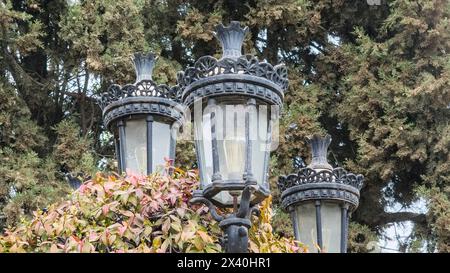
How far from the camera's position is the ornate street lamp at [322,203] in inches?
203

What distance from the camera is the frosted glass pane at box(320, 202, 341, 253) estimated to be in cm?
513

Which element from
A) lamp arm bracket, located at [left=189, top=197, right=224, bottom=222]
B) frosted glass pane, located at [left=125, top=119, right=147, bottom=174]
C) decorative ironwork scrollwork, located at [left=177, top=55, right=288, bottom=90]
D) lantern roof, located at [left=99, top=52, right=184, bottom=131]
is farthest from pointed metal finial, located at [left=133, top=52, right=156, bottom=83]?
lamp arm bracket, located at [left=189, top=197, right=224, bottom=222]

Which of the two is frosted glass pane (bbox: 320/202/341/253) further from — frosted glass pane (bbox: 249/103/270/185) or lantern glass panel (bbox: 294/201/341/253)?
frosted glass pane (bbox: 249/103/270/185)

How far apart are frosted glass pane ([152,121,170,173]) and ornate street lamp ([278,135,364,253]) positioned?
0.76 meters

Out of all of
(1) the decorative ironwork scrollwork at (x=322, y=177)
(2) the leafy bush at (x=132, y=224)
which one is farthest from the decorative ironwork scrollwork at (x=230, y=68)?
(1) the decorative ironwork scrollwork at (x=322, y=177)

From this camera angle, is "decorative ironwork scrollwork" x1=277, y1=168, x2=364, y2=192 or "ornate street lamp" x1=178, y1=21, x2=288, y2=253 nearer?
"ornate street lamp" x1=178, y1=21, x2=288, y2=253

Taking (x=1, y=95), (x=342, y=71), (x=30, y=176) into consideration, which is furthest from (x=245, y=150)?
(x=342, y=71)

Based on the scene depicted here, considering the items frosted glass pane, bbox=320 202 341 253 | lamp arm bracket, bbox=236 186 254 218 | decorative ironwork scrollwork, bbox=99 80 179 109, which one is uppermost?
decorative ironwork scrollwork, bbox=99 80 179 109

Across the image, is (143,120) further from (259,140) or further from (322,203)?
(259,140)

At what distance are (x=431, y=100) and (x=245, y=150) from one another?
7314 mm

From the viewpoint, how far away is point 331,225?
205 inches

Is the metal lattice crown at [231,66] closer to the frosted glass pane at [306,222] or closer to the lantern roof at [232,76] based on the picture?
the lantern roof at [232,76]

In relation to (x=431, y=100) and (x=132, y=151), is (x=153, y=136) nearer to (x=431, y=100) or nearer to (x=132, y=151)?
(x=132, y=151)

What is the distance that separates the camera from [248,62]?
12.5 ft
